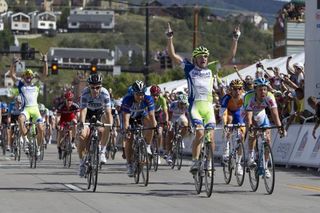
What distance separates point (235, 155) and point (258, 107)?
1.26m

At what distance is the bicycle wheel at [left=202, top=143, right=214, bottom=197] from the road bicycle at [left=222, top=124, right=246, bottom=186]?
1918 millimetres

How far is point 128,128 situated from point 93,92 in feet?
4.55

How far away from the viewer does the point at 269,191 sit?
52.3ft

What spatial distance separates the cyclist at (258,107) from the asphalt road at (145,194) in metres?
0.92

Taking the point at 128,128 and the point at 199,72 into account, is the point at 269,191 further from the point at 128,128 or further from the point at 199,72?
the point at 128,128

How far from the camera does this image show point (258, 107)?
17.0 meters

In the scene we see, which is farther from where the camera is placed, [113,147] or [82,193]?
[113,147]

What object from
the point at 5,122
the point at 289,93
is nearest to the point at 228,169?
the point at 289,93

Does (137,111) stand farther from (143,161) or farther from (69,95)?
(69,95)

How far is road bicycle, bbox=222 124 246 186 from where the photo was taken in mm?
17672

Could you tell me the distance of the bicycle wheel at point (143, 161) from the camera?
57.2 feet

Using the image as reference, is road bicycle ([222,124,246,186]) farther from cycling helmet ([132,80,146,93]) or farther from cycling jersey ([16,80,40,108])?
cycling jersey ([16,80,40,108])

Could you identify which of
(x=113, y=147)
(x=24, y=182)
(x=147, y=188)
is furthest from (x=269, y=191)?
(x=113, y=147)

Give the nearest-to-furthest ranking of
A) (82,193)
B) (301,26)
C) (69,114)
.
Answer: (82,193), (69,114), (301,26)
